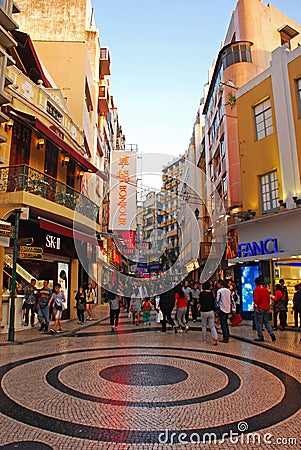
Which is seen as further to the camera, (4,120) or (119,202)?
(119,202)

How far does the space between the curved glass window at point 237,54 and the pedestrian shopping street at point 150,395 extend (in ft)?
63.5

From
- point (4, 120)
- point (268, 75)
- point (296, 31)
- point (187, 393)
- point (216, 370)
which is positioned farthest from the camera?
point (296, 31)

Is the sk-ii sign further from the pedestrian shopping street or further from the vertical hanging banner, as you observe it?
the vertical hanging banner

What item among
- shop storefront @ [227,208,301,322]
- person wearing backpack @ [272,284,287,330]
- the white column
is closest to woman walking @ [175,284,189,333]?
person wearing backpack @ [272,284,287,330]

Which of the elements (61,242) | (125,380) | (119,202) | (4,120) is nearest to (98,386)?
(125,380)

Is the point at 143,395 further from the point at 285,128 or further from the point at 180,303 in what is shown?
the point at 285,128

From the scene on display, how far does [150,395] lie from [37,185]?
33.3 ft

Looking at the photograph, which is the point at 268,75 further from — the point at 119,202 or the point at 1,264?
the point at 1,264

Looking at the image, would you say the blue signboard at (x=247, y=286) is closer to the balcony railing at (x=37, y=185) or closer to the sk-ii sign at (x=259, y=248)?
the sk-ii sign at (x=259, y=248)

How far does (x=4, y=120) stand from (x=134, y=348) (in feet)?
29.5

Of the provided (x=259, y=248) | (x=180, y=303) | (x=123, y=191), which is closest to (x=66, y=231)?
(x=180, y=303)

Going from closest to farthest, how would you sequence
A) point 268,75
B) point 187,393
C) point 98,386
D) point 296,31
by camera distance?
point 187,393 < point 98,386 < point 268,75 < point 296,31

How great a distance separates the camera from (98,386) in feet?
19.2

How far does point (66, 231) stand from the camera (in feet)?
48.3
